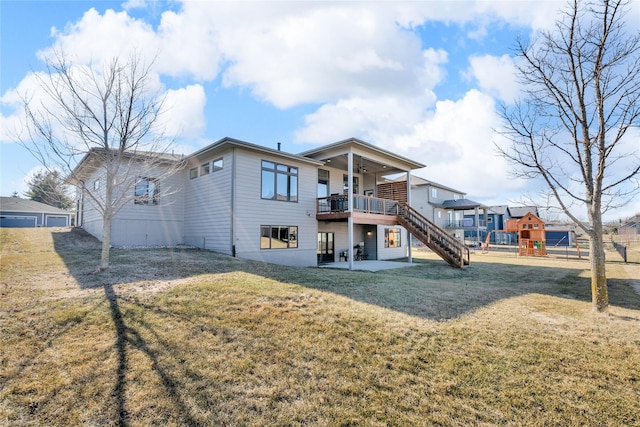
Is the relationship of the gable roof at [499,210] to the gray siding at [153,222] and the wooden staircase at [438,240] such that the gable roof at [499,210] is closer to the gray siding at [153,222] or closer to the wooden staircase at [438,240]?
the wooden staircase at [438,240]

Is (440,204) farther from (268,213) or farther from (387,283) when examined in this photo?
(387,283)

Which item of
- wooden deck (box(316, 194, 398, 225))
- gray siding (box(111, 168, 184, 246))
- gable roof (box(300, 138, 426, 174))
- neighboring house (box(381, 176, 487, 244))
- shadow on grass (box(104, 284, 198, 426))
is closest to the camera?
shadow on grass (box(104, 284, 198, 426))

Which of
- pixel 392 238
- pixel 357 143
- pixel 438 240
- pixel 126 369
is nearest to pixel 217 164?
pixel 357 143

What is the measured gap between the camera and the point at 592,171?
23.4 ft

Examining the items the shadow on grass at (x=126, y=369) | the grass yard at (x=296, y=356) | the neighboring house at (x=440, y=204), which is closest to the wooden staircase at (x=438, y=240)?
the grass yard at (x=296, y=356)

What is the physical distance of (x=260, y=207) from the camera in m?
14.0

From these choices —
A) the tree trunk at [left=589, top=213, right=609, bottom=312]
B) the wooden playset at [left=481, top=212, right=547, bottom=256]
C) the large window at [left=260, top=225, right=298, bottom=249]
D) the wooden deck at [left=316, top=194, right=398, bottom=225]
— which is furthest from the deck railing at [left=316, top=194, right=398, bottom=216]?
the wooden playset at [left=481, top=212, right=547, bottom=256]

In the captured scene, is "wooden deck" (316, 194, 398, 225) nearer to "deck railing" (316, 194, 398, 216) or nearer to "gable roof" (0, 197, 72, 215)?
"deck railing" (316, 194, 398, 216)

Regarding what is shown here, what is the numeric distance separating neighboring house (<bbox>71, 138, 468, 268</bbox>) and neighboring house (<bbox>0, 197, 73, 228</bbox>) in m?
19.7

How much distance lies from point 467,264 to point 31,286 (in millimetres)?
16634

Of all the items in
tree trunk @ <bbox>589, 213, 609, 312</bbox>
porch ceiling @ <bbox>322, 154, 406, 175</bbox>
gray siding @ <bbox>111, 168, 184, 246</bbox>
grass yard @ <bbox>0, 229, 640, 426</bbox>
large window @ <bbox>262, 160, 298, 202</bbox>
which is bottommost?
grass yard @ <bbox>0, 229, 640, 426</bbox>

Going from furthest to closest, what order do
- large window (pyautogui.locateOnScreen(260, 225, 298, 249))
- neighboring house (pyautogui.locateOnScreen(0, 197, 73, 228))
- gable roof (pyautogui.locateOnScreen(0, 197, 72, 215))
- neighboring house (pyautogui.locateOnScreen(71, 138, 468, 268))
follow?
1. gable roof (pyautogui.locateOnScreen(0, 197, 72, 215))
2. neighboring house (pyautogui.locateOnScreen(0, 197, 73, 228))
3. large window (pyautogui.locateOnScreen(260, 225, 298, 249))
4. neighboring house (pyautogui.locateOnScreen(71, 138, 468, 268))

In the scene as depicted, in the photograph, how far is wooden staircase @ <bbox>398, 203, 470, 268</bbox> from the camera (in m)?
15.6

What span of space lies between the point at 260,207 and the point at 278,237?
1720 millimetres
